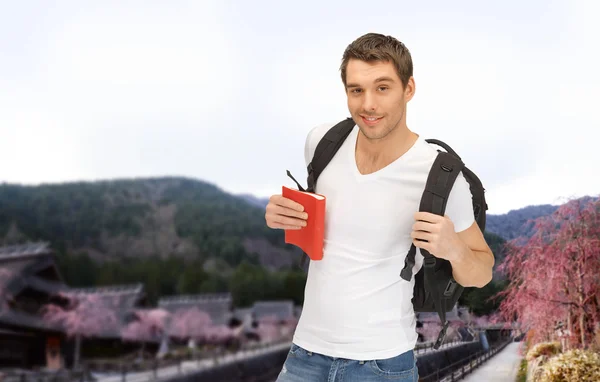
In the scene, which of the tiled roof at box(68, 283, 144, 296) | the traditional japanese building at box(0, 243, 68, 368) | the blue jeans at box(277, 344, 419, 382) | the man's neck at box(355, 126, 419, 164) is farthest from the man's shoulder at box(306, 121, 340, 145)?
the traditional japanese building at box(0, 243, 68, 368)

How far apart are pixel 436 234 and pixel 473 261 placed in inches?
5.7

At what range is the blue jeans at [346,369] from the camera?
1185 millimetres

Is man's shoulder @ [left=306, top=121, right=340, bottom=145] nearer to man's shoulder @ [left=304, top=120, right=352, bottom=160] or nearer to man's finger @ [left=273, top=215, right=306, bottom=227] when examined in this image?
man's shoulder @ [left=304, top=120, right=352, bottom=160]

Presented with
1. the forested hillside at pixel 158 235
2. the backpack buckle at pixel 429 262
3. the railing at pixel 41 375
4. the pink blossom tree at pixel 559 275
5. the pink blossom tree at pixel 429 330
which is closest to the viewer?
the backpack buckle at pixel 429 262

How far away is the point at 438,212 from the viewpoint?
1141 mm

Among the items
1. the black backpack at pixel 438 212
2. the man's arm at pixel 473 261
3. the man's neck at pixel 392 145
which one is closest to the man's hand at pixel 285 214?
the black backpack at pixel 438 212

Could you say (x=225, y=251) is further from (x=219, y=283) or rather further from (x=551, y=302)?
(x=551, y=302)

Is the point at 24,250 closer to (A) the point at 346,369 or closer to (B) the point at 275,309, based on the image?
(B) the point at 275,309

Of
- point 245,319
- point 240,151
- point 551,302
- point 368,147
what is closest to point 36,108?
point 240,151

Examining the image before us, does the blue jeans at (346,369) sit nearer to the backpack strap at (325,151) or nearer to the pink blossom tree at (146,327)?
the backpack strap at (325,151)

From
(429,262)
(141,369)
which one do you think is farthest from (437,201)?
(141,369)

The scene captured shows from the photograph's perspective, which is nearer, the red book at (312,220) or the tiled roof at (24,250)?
the red book at (312,220)

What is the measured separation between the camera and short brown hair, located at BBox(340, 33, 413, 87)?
122 cm

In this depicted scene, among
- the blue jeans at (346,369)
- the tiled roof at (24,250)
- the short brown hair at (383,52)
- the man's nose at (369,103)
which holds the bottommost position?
the blue jeans at (346,369)
